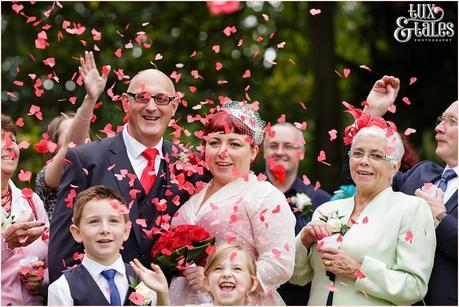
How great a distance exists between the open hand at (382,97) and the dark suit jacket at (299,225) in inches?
52.4

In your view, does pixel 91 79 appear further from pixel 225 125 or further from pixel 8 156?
pixel 225 125

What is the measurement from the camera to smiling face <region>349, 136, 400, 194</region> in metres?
6.41

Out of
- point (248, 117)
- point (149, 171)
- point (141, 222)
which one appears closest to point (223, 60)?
point (149, 171)

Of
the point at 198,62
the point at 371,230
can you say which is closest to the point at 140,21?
the point at 198,62

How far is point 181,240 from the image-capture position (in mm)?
6238

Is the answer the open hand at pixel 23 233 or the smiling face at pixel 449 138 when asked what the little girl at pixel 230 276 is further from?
the smiling face at pixel 449 138

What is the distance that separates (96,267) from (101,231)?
24 centimetres

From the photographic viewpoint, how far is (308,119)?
56.0 feet

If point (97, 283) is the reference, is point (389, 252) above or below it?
above

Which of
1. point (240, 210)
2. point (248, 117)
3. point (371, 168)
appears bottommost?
point (240, 210)

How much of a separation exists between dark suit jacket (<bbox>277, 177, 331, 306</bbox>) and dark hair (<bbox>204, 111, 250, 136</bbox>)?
4.76 ft

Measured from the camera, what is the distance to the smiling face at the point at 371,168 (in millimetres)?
6410

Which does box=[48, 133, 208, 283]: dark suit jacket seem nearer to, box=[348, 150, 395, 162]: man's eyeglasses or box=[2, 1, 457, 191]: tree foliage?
box=[348, 150, 395, 162]: man's eyeglasses

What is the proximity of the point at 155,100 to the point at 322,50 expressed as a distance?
879cm
